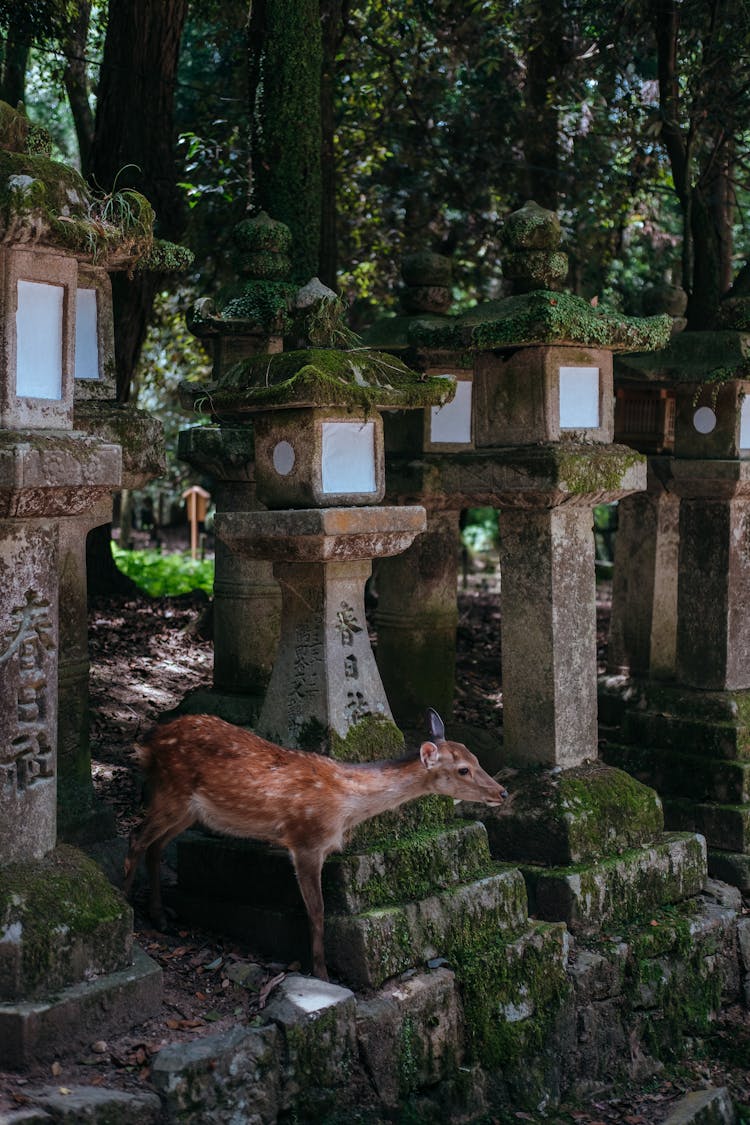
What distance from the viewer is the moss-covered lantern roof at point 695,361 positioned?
28.0 ft

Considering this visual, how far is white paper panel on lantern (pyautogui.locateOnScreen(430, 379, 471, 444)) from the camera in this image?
830 cm

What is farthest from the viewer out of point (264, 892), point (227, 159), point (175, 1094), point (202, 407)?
point (227, 159)

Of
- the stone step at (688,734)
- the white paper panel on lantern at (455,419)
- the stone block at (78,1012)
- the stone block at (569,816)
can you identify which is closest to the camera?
the stone block at (78,1012)

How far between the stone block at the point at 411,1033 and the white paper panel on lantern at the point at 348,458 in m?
2.20

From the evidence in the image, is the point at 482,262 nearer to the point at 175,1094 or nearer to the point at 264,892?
the point at 264,892

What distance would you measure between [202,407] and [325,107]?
558 cm

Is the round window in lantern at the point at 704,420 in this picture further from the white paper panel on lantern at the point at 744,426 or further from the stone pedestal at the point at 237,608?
the stone pedestal at the point at 237,608

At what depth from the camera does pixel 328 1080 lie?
5234mm

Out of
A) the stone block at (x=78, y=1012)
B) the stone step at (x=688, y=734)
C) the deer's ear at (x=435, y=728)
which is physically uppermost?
the deer's ear at (x=435, y=728)

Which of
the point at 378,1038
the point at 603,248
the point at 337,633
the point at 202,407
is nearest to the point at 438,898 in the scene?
the point at 378,1038

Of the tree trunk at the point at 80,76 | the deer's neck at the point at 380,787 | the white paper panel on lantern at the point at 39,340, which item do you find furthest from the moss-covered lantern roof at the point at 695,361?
the tree trunk at the point at 80,76

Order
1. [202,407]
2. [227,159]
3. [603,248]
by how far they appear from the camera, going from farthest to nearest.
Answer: [603,248] → [227,159] → [202,407]

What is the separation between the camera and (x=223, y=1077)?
4.87 meters

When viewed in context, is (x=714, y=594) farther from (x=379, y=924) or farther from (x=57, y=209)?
(x=57, y=209)
